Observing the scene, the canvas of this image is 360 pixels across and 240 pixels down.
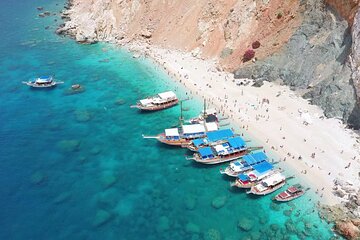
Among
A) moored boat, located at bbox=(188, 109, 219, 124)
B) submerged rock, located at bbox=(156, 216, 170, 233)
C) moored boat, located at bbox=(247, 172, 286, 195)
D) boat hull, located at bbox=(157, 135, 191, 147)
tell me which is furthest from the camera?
moored boat, located at bbox=(188, 109, 219, 124)

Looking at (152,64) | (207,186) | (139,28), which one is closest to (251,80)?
(152,64)

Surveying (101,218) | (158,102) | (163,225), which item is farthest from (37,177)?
(158,102)

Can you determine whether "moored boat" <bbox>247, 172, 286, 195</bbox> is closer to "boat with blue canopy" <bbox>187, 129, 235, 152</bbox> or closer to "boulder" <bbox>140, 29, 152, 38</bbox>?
"boat with blue canopy" <bbox>187, 129, 235, 152</bbox>

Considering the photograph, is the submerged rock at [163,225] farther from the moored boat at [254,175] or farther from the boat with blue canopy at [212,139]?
the boat with blue canopy at [212,139]

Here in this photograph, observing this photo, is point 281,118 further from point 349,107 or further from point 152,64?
point 152,64

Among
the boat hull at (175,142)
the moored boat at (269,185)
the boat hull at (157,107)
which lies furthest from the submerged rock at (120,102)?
the moored boat at (269,185)

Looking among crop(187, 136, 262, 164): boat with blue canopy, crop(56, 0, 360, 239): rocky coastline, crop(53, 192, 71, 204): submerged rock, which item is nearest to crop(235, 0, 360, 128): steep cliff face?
crop(56, 0, 360, 239): rocky coastline
